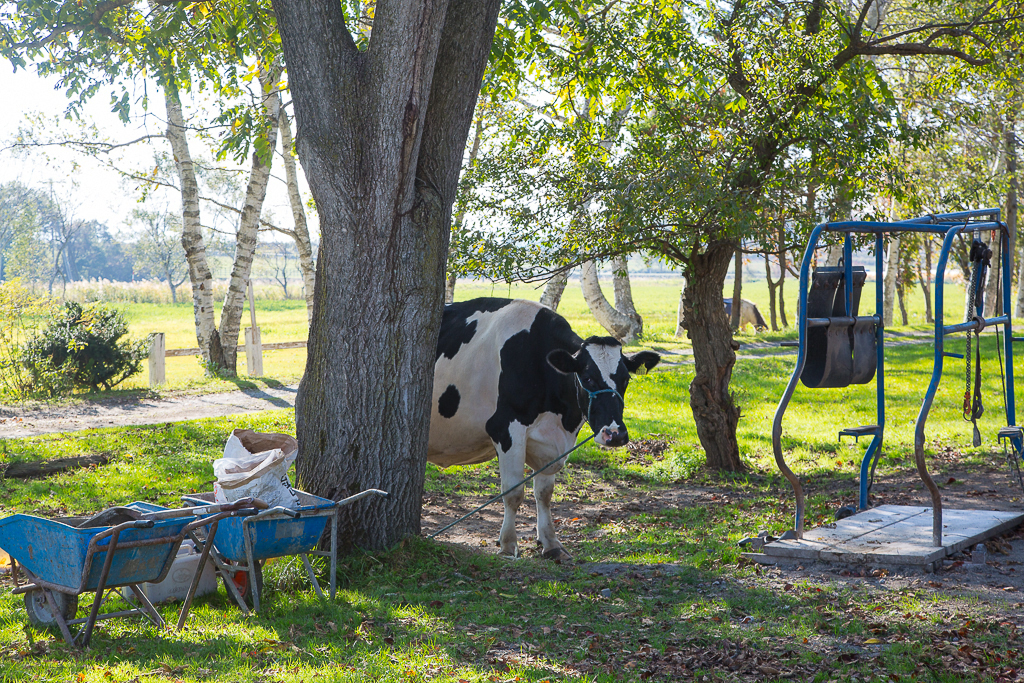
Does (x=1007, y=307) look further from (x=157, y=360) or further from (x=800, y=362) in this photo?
(x=157, y=360)

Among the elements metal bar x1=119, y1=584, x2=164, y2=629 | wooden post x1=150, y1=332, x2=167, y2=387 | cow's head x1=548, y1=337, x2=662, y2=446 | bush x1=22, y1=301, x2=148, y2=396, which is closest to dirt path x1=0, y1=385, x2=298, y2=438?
bush x1=22, y1=301, x2=148, y2=396

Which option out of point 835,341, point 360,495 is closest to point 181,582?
point 360,495

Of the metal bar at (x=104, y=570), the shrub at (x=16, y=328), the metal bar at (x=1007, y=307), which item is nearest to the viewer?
the metal bar at (x=104, y=570)

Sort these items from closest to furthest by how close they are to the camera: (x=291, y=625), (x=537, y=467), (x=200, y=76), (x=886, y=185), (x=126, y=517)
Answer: (x=291, y=625) < (x=126, y=517) < (x=537, y=467) < (x=886, y=185) < (x=200, y=76)

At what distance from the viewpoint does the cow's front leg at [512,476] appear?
24.6 ft

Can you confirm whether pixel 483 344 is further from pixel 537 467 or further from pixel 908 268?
pixel 908 268

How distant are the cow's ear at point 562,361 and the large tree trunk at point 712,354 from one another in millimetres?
4055

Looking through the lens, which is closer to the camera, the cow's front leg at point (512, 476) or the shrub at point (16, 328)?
the cow's front leg at point (512, 476)

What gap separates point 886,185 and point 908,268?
2924 centimetres

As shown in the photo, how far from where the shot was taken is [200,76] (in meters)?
11.9

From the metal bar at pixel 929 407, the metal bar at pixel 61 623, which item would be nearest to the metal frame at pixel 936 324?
the metal bar at pixel 929 407

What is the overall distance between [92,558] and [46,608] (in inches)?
32.2

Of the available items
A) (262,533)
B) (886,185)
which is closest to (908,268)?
(886,185)

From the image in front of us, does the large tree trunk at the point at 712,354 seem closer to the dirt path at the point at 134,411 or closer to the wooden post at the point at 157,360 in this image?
the dirt path at the point at 134,411
